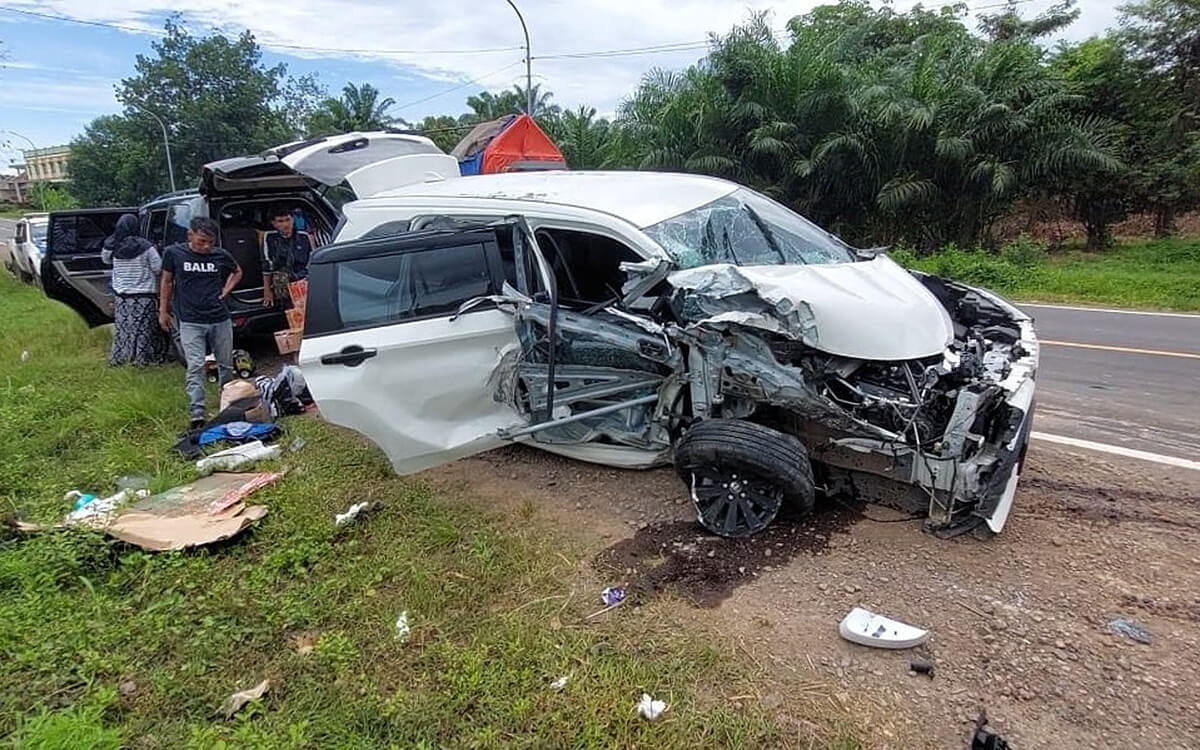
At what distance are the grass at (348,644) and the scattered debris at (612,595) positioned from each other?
0.34 feet

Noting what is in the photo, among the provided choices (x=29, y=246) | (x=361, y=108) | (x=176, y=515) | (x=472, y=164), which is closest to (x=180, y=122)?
(x=361, y=108)

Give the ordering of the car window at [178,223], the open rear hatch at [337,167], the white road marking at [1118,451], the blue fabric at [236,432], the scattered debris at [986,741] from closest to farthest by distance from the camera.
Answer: the scattered debris at [986,741], the white road marking at [1118,451], the blue fabric at [236,432], the open rear hatch at [337,167], the car window at [178,223]

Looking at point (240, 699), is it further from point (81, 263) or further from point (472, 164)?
point (472, 164)

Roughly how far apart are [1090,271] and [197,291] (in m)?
13.3

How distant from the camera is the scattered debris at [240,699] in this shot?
2.51 meters

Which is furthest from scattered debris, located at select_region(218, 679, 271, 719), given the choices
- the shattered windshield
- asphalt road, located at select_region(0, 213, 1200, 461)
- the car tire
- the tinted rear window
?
the tinted rear window

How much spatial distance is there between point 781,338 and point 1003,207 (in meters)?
12.8

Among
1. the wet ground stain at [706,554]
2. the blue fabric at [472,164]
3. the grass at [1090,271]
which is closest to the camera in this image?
the wet ground stain at [706,554]

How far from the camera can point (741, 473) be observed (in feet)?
11.0

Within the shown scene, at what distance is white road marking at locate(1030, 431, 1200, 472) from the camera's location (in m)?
4.07

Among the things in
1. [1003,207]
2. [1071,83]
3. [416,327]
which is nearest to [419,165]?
[416,327]

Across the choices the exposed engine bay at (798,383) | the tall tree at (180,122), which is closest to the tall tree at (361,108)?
the tall tree at (180,122)

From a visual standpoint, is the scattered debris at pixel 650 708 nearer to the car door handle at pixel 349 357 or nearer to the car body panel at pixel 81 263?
the car door handle at pixel 349 357

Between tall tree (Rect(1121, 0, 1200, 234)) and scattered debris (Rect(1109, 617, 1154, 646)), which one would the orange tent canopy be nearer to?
scattered debris (Rect(1109, 617, 1154, 646))
